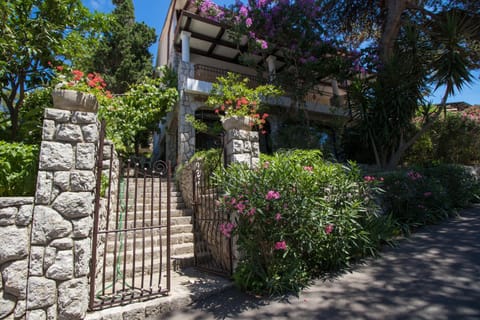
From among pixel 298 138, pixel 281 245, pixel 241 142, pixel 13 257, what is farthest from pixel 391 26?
pixel 13 257

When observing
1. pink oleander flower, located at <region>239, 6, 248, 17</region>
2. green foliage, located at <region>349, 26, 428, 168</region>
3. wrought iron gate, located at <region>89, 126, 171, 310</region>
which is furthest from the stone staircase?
green foliage, located at <region>349, 26, 428, 168</region>

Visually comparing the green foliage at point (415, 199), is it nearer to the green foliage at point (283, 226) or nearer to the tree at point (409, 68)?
the tree at point (409, 68)

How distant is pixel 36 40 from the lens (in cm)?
436

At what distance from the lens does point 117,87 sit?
11297mm

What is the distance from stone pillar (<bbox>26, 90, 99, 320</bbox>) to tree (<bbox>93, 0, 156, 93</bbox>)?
907cm

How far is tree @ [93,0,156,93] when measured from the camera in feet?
36.9

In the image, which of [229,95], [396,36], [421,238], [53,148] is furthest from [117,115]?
[396,36]

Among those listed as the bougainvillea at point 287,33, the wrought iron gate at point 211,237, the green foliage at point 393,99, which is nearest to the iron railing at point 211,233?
the wrought iron gate at point 211,237

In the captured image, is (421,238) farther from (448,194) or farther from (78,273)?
(78,273)

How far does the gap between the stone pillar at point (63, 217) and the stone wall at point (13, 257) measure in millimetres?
133

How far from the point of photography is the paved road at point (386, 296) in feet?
8.39

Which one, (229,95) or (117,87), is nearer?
(229,95)

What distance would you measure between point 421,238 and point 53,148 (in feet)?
20.1

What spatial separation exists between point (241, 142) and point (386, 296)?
2.72 meters
